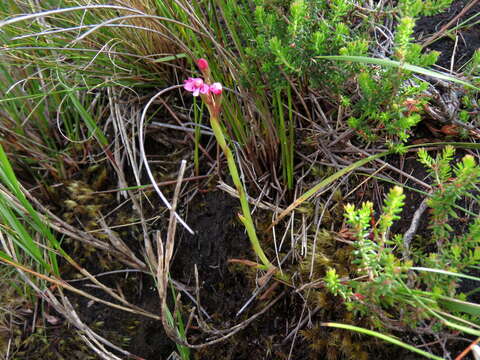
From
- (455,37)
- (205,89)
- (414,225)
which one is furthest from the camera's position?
(455,37)

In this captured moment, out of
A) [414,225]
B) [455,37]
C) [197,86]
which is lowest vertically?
[414,225]

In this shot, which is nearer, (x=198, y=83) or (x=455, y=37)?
(x=198, y=83)

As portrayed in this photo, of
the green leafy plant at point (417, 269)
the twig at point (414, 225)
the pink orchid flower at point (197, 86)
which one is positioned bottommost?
the twig at point (414, 225)

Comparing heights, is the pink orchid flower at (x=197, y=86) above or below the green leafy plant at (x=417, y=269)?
above

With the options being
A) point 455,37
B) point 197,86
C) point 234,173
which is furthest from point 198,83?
point 455,37

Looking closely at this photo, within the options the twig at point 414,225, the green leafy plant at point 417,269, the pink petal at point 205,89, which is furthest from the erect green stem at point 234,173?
the twig at point 414,225

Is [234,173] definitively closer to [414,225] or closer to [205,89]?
[205,89]

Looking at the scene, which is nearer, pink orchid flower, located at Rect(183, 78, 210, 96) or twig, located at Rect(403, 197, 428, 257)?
pink orchid flower, located at Rect(183, 78, 210, 96)

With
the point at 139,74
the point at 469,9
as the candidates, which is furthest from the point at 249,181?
the point at 469,9

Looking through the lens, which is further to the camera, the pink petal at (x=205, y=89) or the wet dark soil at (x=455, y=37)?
the wet dark soil at (x=455, y=37)

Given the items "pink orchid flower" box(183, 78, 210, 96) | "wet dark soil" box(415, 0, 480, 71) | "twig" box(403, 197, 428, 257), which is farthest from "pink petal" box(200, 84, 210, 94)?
"wet dark soil" box(415, 0, 480, 71)

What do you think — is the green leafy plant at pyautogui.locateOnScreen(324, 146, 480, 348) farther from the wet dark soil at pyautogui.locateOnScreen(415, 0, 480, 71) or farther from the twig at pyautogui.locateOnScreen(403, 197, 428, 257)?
the wet dark soil at pyautogui.locateOnScreen(415, 0, 480, 71)

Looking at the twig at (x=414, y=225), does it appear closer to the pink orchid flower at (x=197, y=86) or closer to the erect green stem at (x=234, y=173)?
the erect green stem at (x=234, y=173)
